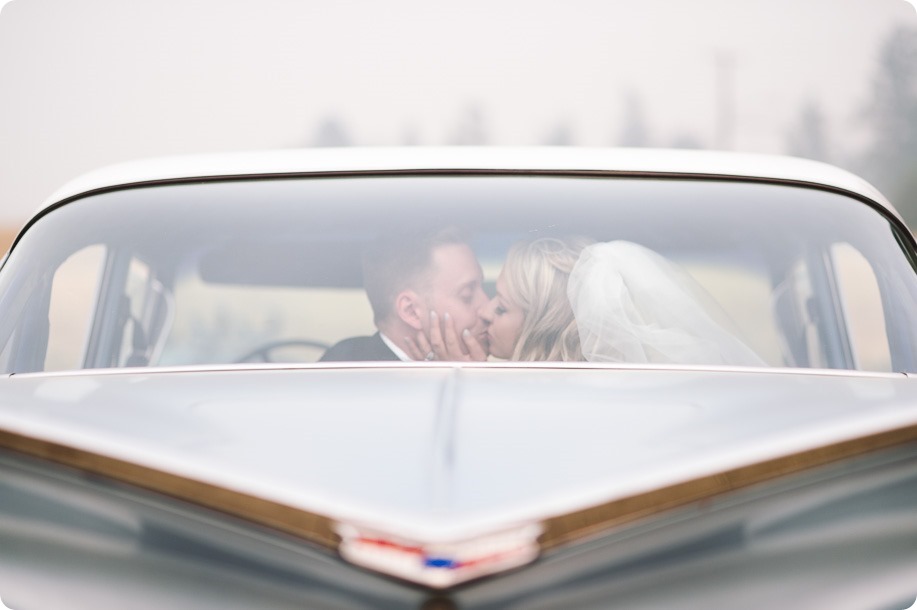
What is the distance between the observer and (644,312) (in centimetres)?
218

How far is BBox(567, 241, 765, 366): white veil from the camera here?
2061mm

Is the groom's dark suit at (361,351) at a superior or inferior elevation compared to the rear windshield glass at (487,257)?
inferior

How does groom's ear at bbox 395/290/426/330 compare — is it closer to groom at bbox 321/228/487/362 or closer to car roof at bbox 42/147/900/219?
groom at bbox 321/228/487/362

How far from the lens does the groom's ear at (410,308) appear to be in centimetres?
208

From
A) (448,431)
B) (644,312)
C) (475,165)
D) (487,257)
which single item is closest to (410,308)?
(487,257)

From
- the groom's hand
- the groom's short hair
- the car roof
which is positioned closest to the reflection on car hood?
the groom's hand

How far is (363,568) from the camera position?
1.05 meters

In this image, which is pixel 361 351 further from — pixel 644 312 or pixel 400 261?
pixel 644 312

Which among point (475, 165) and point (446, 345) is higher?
point (475, 165)

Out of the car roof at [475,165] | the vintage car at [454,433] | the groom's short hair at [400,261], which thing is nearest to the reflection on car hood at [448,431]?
the vintage car at [454,433]

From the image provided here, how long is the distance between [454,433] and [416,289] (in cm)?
89

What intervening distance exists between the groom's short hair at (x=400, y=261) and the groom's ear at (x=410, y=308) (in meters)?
0.01

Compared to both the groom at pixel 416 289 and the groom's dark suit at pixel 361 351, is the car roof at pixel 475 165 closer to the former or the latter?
the groom at pixel 416 289

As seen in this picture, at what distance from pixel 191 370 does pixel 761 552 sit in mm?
1015
